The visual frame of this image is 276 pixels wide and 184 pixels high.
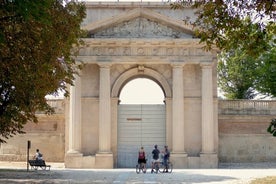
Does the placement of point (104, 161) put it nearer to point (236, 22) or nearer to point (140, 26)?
point (140, 26)

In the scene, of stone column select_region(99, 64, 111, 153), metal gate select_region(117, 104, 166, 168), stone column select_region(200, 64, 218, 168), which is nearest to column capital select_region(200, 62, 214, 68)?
stone column select_region(200, 64, 218, 168)

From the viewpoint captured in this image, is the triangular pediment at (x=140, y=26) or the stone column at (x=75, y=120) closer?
the stone column at (x=75, y=120)

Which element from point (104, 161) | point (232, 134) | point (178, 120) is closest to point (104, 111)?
point (104, 161)

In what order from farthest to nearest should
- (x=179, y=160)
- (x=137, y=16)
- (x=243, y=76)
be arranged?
(x=243, y=76) < (x=137, y=16) < (x=179, y=160)

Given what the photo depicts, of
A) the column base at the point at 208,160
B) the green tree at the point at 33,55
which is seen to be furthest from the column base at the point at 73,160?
the green tree at the point at 33,55

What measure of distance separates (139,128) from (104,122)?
271 cm

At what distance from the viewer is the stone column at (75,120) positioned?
34.6m

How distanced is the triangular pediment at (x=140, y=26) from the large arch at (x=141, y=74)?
90.8 inches

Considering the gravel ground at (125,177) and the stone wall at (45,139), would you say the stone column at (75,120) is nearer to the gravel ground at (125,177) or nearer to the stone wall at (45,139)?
the stone wall at (45,139)

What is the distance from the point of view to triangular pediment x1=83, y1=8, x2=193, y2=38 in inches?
1382

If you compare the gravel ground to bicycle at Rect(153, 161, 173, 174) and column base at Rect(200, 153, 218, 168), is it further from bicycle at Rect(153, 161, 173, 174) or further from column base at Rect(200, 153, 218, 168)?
column base at Rect(200, 153, 218, 168)

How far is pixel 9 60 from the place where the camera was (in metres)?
19.7

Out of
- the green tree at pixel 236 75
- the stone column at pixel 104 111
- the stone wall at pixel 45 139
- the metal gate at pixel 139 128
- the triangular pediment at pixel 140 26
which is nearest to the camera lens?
the stone column at pixel 104 111

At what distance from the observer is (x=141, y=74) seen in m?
36.2
